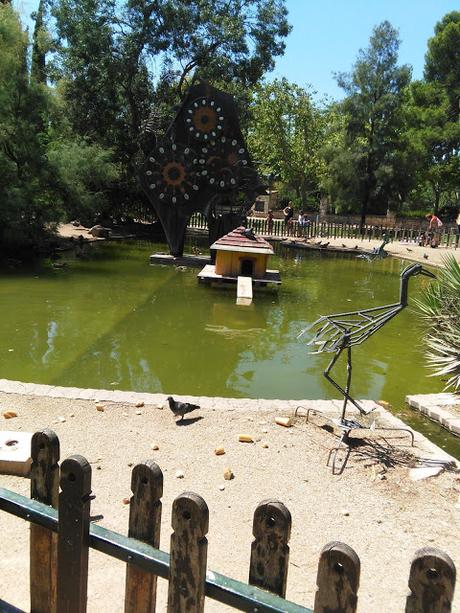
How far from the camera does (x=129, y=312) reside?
37.1 ft

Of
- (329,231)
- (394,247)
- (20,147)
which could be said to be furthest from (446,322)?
(329,231)

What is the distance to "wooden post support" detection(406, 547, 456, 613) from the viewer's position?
1.48m

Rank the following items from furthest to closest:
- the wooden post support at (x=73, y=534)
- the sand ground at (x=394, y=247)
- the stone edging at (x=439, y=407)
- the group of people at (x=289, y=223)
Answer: the group of people at (x=289, y=223), the sand ground at (x=394, y=247), the stone edging at (x=439, y=407), the wooden post support at (x=73, y=534)

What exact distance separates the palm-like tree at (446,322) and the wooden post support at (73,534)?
19.1 feet

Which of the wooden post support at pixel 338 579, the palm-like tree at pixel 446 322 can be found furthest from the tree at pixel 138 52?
the wooden post support at pixel 338 579

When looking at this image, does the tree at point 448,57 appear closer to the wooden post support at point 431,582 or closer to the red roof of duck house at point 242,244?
the red roof of duck house at point 242,244

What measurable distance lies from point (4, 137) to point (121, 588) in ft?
52.0

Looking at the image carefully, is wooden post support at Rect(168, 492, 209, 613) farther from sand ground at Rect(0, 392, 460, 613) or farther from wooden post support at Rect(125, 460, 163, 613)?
sand ground at Rect(0, 392, 460, 613)

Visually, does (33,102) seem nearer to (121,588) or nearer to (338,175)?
(121,588)

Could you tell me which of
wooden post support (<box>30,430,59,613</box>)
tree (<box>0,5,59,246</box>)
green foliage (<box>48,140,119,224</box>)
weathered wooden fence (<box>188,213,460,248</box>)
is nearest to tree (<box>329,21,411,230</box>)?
weathered wooden fence (<box>188,213,460,248</box>)

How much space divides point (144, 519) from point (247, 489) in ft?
7.77

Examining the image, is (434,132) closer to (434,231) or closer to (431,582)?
(434,231)

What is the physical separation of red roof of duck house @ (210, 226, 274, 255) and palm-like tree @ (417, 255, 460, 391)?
531cm

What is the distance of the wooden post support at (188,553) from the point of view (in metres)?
1.77
